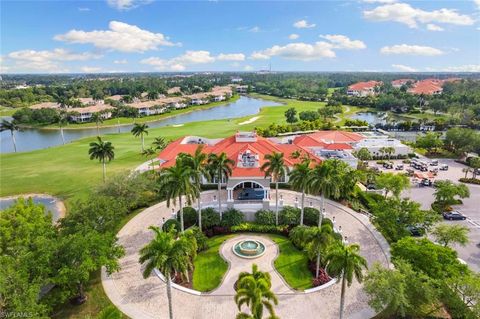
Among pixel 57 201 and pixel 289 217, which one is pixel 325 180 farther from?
pixel 57 201

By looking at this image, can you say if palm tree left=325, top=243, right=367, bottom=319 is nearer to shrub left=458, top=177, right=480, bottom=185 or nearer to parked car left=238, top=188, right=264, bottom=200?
parked car left=238, top=188, right=264, bottom=200

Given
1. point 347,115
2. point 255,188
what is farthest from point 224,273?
point 347,115

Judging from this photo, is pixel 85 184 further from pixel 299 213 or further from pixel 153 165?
pixel 299 213

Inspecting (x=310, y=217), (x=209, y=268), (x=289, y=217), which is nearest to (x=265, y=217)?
(x=289, y=217)

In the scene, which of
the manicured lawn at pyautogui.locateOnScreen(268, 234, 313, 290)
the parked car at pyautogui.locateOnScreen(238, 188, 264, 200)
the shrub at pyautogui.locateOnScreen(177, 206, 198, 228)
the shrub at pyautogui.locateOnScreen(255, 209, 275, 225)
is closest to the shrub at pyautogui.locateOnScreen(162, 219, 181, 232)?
the shrub at pyautogui.locateOnScreen(177, 206, 198, 228)

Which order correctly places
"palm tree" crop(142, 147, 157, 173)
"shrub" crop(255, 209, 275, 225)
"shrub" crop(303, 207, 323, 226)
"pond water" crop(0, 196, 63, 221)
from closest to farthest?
"shrub" crop(255, 209, 275, 225)
"shrub" crop(303, 207, 323, 226)
"pond water" crop(0, 196, 63, 221)
"palm tree" crop(142, 147, 157, 173)

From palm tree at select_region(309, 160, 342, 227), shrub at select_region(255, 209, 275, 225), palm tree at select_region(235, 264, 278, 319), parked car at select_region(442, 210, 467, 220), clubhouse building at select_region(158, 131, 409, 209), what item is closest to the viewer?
palm tree at select_region(235, 264, 278, 319)

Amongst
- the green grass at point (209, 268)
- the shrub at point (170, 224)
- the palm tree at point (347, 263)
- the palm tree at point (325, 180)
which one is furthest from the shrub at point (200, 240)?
the palm tree at point (347, 263)
